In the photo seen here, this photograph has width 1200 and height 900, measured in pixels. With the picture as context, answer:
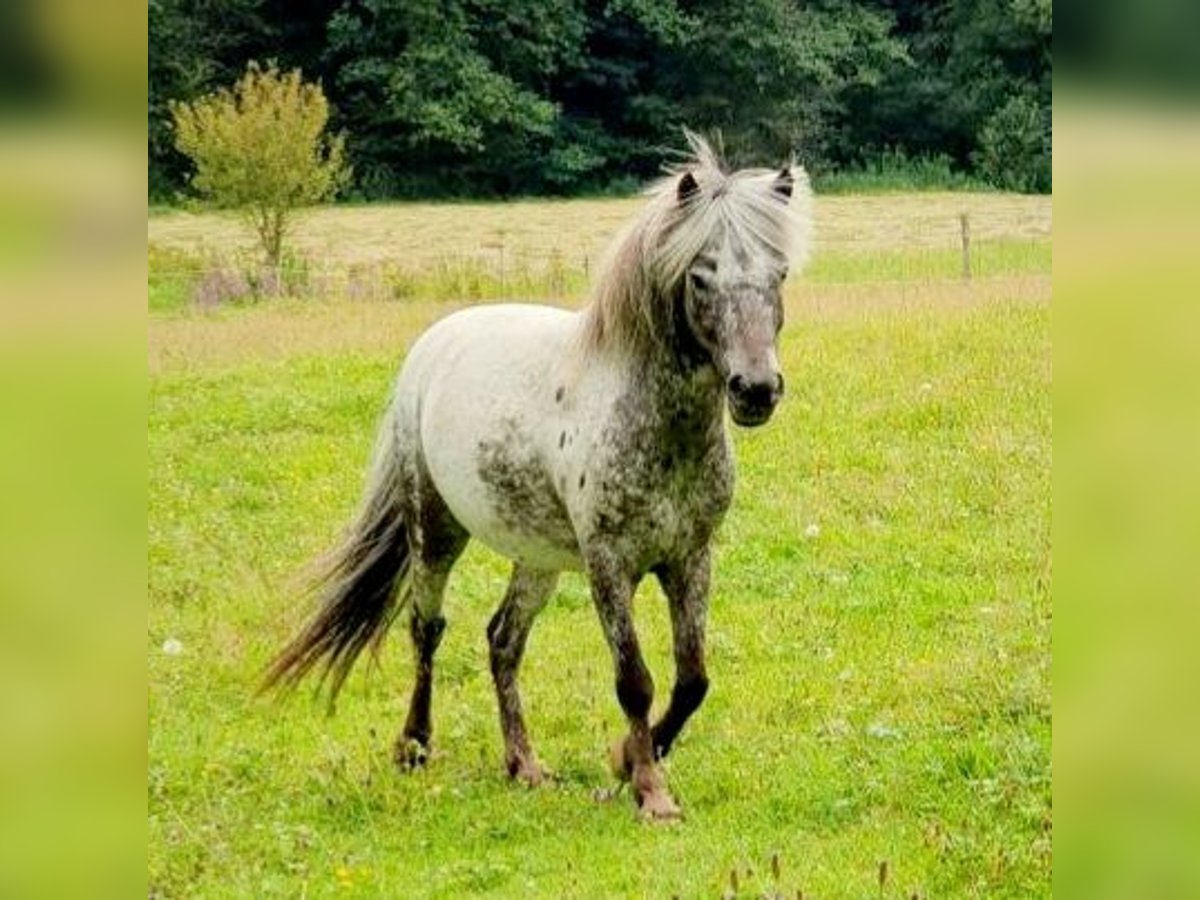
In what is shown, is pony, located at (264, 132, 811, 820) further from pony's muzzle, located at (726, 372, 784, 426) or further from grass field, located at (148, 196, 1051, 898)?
grass field, located at (148, 196, 1051, 898)

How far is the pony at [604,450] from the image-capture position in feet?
16.4

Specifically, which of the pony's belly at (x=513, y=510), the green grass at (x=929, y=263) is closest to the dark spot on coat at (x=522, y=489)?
the pony's belly at (x=513, y=510)

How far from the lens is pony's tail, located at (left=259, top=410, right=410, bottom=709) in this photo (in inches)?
254

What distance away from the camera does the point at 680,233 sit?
5.05 m

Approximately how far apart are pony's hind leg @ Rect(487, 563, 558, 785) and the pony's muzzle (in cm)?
178

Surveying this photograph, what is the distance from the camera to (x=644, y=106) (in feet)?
166

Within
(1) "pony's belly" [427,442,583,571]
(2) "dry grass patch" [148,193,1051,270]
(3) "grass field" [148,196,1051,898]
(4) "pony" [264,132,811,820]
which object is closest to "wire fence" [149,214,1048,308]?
(2) "dry grass patch" [148,193,1051,270]

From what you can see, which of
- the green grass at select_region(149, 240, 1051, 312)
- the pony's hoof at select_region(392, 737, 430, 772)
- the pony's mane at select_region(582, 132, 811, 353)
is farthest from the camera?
the green grass at select_region(149, 240, 1051, 312)

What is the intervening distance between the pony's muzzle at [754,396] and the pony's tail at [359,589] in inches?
89.5

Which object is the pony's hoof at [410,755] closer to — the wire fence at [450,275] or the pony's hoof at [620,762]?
the pony's hoof at [620,762]

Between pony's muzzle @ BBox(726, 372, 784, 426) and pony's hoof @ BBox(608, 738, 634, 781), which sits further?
pony's hoof @ BBox(608, 738, 634, 781)

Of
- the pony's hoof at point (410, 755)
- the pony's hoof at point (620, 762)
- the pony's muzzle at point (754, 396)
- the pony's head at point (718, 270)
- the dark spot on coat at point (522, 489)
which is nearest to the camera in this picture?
the pony's muzzle at point (754, 396)
